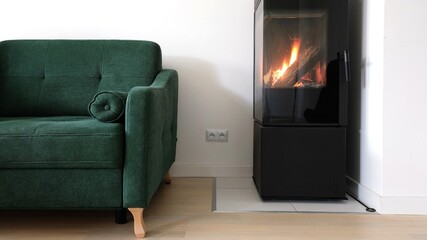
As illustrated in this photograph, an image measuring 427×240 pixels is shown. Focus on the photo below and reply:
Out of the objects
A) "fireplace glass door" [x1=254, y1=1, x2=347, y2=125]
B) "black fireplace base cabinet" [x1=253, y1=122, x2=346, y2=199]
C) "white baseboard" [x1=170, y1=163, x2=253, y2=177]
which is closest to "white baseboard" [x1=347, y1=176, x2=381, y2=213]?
"black fireplace base cabinet" [x1=253, y1=122, x2=346, y2=199]

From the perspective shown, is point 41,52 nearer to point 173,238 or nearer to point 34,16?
point 34,16

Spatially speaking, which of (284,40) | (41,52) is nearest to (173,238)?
(284,40)

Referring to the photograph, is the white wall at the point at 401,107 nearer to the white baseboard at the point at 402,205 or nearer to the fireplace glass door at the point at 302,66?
the white baseboard at the point at 402,205

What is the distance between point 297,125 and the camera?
159 centimetres

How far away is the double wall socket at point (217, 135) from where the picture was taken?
2.11 meters

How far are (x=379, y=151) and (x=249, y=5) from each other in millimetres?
1206

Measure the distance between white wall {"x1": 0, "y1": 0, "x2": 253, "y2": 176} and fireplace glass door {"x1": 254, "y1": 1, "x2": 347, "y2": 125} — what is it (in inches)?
18.9

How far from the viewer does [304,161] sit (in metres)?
1.58

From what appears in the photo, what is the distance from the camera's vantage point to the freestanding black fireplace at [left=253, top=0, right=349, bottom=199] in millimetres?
1572

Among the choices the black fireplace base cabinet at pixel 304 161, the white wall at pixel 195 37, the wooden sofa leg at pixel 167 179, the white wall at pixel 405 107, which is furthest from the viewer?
the white wall at pixel 195 37

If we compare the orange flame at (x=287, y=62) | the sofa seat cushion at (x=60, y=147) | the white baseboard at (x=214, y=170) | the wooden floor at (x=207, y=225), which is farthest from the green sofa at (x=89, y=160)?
the white baseboard at (x=214, y=170)

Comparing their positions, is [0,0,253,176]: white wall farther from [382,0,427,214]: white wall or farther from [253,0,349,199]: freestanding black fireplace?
[382,0,427,214]: white wall

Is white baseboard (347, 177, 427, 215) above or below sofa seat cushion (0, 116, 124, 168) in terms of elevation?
below

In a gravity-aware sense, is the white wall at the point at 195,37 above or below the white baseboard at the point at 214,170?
above
